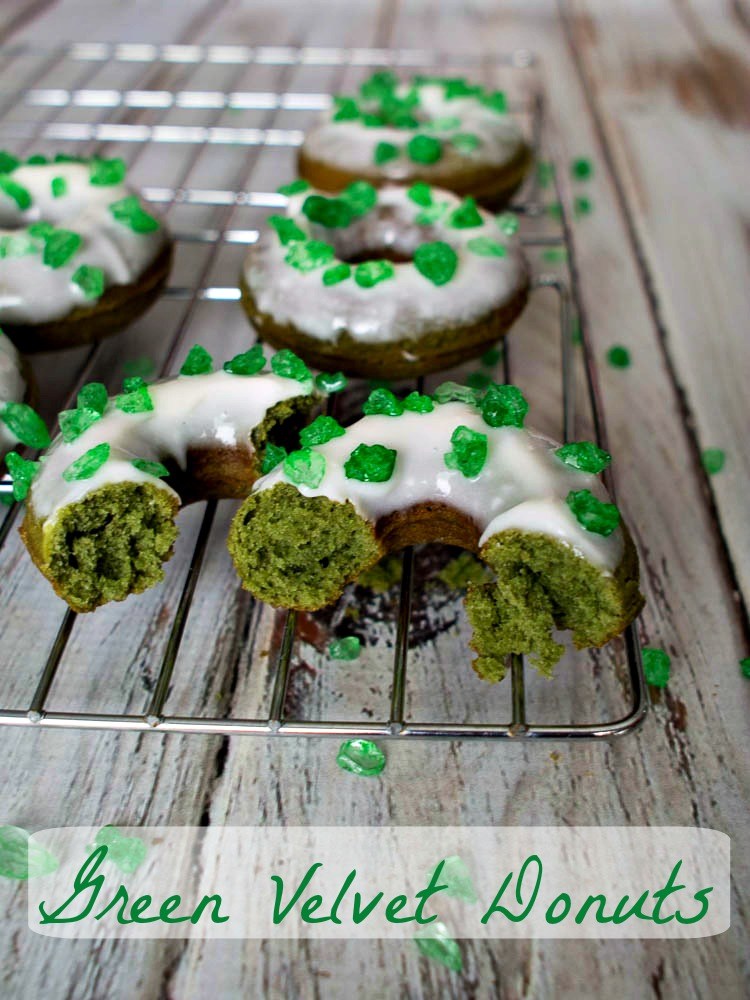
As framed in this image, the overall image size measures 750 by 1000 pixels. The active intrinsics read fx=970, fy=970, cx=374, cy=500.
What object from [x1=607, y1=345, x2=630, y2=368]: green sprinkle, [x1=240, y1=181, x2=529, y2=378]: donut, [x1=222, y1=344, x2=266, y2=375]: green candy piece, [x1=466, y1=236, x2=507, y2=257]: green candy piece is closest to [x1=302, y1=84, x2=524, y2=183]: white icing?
[x1=240, y1=181, x2=529, y2=378]: donut

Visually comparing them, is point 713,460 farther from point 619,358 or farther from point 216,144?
point 216,144

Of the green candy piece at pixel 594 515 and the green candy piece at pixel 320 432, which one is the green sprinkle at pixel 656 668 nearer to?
the green candy piece at pixel 594 515

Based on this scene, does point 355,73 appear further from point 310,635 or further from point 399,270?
point 310,635

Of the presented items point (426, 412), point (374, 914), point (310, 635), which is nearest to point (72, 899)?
point (374, 914)

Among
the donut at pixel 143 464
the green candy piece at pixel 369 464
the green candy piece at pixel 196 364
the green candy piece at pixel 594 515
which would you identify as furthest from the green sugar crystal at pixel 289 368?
the green candy piece at pixel 594 515

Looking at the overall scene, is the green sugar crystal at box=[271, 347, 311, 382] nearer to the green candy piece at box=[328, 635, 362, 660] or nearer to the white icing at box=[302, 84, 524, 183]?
the green candy piece at box=[328, 635, 362, 660]

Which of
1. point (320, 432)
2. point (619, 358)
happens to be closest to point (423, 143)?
point (619, 358)
